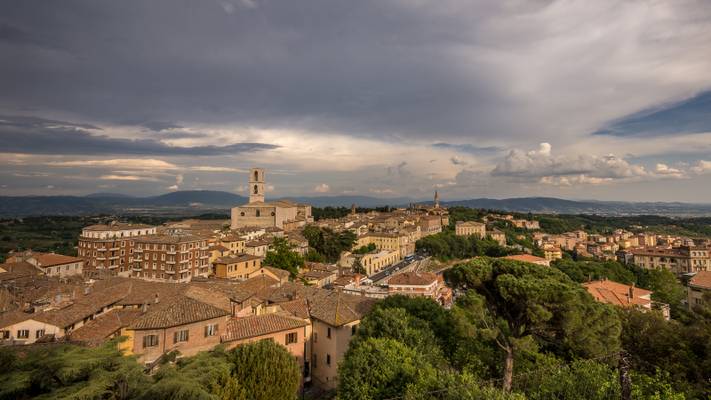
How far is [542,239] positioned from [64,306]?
116 meters

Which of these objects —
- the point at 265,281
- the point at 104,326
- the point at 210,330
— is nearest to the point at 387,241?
the point at 265,281

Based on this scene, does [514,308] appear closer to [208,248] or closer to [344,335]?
[344,335]

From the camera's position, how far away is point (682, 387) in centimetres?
1353

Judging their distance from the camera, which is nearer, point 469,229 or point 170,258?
point 170,258

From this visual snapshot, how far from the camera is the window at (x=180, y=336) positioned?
17.2 m

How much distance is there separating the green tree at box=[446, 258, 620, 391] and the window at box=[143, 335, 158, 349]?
13954 millimetres

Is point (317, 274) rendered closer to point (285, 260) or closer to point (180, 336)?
point (285, 260)

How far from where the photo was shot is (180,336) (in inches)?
684

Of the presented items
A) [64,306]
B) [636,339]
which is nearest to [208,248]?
[64,306]

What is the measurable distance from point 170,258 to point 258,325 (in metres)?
32.4

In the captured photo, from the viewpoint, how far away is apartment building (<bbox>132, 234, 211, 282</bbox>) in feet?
153

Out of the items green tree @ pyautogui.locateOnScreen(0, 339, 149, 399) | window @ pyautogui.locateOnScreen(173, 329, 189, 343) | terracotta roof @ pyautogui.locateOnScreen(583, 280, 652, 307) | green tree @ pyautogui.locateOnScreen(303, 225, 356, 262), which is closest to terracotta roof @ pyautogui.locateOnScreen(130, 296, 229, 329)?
window @ pyautogui.locateOnScreen(173, 329, 189, 343)

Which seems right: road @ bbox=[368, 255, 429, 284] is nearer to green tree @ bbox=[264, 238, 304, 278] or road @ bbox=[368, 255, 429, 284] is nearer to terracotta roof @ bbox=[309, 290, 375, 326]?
green tree @ bbox=[264, 238, 304, 278]

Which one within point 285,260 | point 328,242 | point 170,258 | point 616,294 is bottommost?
point 616,294
